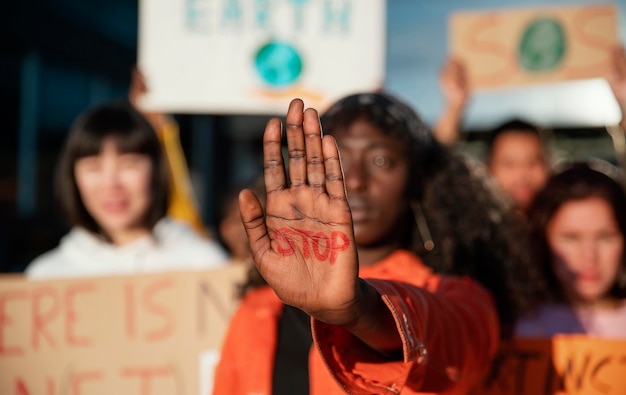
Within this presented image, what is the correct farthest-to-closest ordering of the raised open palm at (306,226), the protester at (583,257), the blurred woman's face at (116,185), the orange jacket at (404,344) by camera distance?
the blurred woman's face at (116,185) → the protester at (583,257) → the orange jacket at (404,344) → the raised open palm at (306,226)

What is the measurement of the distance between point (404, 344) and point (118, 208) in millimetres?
1419

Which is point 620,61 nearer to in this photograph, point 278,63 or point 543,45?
point 543,45

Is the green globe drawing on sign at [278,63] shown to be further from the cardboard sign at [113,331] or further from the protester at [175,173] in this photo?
the cardboard sign at [113,331]

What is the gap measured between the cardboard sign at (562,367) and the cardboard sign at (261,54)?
1112 millimetres

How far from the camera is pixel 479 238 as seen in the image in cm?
199

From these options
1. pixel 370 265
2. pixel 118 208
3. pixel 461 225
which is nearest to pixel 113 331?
pixel 118 208

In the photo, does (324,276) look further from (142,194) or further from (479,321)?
(142,194)

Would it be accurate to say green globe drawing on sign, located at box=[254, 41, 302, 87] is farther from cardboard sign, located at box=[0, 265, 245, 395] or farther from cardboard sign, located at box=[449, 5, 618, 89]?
cardboard sign, located at box=[449, 5, 618, 89]

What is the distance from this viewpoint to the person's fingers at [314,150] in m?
1.14

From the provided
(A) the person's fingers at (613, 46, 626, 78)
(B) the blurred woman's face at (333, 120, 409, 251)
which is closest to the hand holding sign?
(A) the person's fingers at (613, 46, 626, 78)

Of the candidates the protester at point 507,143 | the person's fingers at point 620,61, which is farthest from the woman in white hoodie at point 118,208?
the person's fingers at point 620,61

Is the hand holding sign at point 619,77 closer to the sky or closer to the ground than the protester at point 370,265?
closer to the sky

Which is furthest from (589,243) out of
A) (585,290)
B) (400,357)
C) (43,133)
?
(43,133)

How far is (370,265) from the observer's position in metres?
1.76
